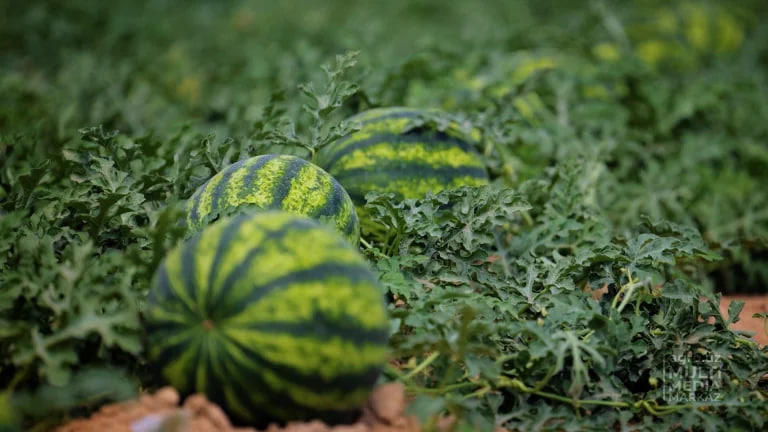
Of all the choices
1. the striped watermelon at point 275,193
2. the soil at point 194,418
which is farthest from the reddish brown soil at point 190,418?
the striped watermelon at point 275,193

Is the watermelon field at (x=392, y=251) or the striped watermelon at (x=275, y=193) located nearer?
the watermelon field at (x=392, y=251)

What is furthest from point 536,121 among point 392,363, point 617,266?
point 392,363

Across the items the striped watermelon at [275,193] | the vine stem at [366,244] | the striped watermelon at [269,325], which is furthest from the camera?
the vine stem at [366,244]

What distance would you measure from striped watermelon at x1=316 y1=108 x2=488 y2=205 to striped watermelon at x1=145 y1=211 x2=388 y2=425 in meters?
1.01

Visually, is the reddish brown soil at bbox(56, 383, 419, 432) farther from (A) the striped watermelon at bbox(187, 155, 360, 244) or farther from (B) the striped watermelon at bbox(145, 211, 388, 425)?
(A) the striped watermelon at bbox(187, 155, 360, 244)

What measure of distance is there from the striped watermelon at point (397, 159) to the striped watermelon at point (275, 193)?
0.38 m

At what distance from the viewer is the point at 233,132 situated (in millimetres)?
4188

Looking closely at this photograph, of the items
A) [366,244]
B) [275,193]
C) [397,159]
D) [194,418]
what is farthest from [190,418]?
[397,159]

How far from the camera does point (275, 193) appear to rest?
99.6 inches

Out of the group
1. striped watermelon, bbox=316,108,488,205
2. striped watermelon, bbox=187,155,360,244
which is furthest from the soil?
striped watermelon, bbox=316,108,488,205

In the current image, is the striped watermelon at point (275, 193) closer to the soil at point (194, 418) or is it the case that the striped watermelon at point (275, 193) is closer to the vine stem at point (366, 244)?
the vine stem at point (366, 244)

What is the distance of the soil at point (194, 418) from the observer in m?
1.92

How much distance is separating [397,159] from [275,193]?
0.74 meters

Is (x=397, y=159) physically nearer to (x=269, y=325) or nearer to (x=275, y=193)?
(x=275, y=193)
